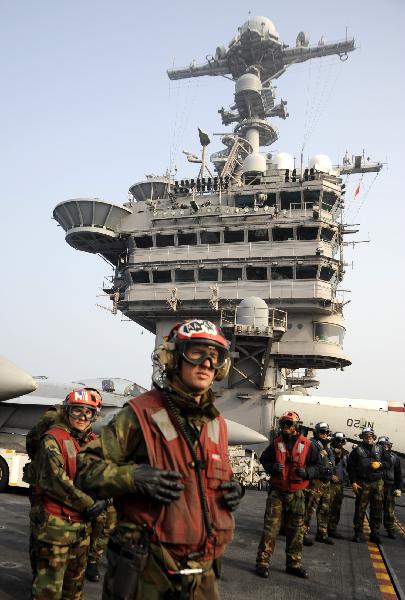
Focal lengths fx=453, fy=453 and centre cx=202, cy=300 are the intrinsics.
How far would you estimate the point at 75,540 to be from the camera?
439 centimetres

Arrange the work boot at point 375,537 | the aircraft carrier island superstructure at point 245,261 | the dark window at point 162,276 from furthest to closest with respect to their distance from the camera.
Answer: the dark window at point 162,276
the aircraft carrier island superstructure at point 245,261
the work boot at point 375,537

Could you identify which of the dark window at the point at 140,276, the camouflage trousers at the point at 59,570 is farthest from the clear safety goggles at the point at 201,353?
the dark window at the point at 140,276

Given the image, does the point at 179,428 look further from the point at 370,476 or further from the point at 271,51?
the point at 271,51

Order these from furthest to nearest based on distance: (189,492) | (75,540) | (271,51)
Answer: (271,51)
(75,540)
(189,492)

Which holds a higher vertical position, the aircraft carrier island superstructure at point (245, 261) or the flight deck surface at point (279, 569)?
the aircraft carrier island superstructure at point (245, 261)

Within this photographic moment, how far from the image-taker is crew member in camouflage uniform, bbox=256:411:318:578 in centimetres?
706

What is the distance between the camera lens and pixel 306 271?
27500 millimetres

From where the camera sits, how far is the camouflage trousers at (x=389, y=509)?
11102 mm

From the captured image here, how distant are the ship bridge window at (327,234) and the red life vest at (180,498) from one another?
88.4 feet

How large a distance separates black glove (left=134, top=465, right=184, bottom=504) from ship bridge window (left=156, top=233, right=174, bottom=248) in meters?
28.0

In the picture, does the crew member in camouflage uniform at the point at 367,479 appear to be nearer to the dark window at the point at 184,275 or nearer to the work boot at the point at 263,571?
the work boot at the point at 263,571

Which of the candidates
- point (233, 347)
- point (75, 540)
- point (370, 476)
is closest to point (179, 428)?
point (75, 540)

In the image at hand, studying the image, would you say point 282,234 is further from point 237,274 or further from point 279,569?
point 279,569

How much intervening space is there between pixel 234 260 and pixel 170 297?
465 cm
